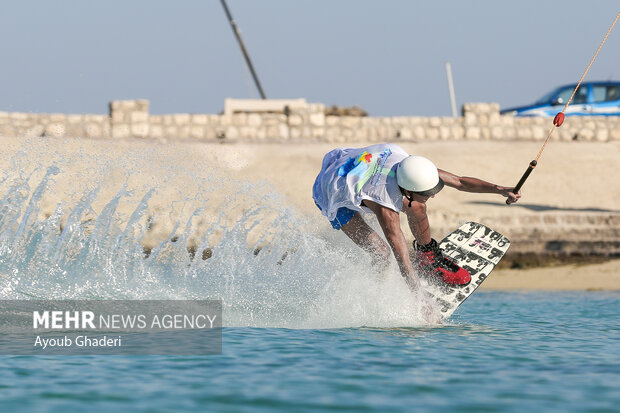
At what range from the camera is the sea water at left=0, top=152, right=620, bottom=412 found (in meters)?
4.50

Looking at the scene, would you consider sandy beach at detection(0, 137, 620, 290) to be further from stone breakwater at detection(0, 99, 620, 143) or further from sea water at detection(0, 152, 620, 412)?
sea water at detection(0, 152, 620, 412)

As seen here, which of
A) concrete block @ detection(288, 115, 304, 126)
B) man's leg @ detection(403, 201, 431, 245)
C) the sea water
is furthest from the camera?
concrete block @ detection(288, 115, 304, 126)

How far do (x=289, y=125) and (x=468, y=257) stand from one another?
15052 mm

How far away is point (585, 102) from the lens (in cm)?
2562

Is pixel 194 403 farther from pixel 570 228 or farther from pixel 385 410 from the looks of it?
pixel 570 228

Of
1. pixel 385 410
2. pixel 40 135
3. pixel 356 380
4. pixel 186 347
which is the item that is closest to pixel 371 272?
pixel 186 347

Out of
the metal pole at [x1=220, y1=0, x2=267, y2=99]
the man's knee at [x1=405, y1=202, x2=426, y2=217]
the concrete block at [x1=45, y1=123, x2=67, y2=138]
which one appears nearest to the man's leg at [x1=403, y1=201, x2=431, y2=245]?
the man's knee at [x1=405, y1=202, x2=426, y2=217]

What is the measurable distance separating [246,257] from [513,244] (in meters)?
7.39

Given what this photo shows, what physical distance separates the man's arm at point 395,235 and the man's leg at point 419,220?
1.08 feet

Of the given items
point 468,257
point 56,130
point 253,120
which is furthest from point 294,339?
point 253,120

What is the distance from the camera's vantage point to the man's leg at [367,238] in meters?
7.10

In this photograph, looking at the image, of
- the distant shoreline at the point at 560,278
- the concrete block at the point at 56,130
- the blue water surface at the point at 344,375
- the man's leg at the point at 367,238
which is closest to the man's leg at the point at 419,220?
the man's leg at the point at 367,238

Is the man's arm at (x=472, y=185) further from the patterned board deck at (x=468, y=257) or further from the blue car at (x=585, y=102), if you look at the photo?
the blue car at (x=585, y=102)

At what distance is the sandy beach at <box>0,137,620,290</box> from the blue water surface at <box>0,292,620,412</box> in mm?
7241
